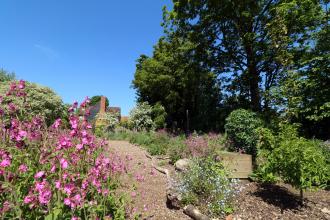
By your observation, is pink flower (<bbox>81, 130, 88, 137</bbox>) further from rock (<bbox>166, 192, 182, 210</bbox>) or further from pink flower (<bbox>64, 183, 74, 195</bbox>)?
rock (<bbox>166, 192, 182, 210</bbox>)

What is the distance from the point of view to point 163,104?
21.0m

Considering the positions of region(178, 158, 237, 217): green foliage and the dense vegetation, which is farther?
the dense vegetation

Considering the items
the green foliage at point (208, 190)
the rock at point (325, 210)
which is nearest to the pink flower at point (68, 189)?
the green foliage at point (208, 190)

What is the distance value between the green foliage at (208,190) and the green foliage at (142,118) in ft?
47.3

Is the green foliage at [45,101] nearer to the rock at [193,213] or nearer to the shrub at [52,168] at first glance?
the rock at [193,213]

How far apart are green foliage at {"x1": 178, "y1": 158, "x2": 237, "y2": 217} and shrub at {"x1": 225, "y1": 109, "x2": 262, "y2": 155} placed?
2.62 metres

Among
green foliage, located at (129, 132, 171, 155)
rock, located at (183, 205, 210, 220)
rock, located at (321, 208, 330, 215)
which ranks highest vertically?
green foliage, located at (129, 132, 171, 155)

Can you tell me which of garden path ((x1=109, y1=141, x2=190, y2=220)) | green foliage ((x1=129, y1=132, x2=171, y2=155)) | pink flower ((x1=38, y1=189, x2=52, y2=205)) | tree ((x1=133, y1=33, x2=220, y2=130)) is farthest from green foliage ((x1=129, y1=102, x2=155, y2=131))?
pink flower ((x1=38, y1=189, x2=52, y2=205))

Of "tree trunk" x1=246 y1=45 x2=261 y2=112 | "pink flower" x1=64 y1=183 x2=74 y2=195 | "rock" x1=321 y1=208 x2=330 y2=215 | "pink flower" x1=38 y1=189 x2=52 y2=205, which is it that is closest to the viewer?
"pink flower" x1=38 y1=189 x2=52 y2=205

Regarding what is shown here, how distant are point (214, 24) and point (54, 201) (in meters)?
13.5

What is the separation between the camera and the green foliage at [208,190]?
4.29m

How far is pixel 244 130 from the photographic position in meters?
7.67

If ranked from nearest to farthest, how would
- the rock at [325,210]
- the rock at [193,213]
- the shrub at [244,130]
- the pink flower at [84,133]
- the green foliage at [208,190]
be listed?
the pink flower at [84,133], the rock at [193,213], the green foliage at [208,190], the rock at [325,210], the shrub at [244,130]

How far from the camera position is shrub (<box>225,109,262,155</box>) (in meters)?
7.40
